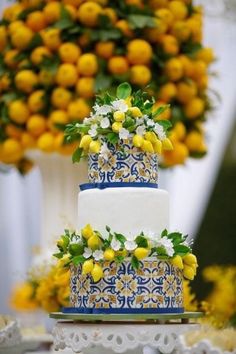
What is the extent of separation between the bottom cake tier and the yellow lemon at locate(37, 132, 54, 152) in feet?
2.18

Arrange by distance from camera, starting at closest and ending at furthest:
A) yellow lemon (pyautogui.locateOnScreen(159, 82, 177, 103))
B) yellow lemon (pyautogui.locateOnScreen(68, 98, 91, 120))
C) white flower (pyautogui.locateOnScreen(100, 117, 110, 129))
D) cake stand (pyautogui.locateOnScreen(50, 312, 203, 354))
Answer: cake stand (pyautogui.locateOnScreen(50, 312, 203, 354)), white flower (pyautogui.locateOnScreen(100, 117, 110, 129)), yellow lemon (pyautogui.locateOnScreen(68, 98, 91, 120)), yellow lemon (pyautogui.locateOnScreen(159, 82, 177, 103))

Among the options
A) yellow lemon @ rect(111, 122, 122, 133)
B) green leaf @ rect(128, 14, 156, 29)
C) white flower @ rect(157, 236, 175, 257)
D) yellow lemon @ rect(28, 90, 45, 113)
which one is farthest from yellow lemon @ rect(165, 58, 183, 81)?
white flower @ rect(157, 236, 175, 257)

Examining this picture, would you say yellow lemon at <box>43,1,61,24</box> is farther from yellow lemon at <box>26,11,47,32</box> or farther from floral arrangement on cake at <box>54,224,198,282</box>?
floral arrangement on cake at <box>54,224,198,282</box>

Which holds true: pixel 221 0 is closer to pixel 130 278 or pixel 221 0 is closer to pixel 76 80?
pixel 76 80

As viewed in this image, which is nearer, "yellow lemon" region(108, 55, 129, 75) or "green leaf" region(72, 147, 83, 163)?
"green leaf" region(72, 147, 83, 163)

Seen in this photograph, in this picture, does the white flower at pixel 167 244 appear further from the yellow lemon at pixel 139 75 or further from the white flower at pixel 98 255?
the yellow lemon at pixel 139 75

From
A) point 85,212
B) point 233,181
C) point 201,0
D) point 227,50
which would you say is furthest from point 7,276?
point 85,212

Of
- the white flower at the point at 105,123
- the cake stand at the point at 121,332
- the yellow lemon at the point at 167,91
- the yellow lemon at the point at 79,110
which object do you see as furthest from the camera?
the yellow lemon at the point at 167,91

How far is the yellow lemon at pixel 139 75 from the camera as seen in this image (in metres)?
2.31

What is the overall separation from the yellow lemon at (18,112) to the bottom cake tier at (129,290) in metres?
0.75

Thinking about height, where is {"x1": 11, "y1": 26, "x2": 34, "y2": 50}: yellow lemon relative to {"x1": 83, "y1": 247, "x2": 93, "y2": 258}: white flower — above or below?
above

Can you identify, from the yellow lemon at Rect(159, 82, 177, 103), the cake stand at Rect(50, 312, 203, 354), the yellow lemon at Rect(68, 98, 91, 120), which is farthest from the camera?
the yellow lemon at Rect(159, 82, 177, 103)

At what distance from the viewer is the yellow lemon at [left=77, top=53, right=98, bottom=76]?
7.55ft

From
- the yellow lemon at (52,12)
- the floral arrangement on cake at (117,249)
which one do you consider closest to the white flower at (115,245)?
the floral arrangement on cake at (117,249)
